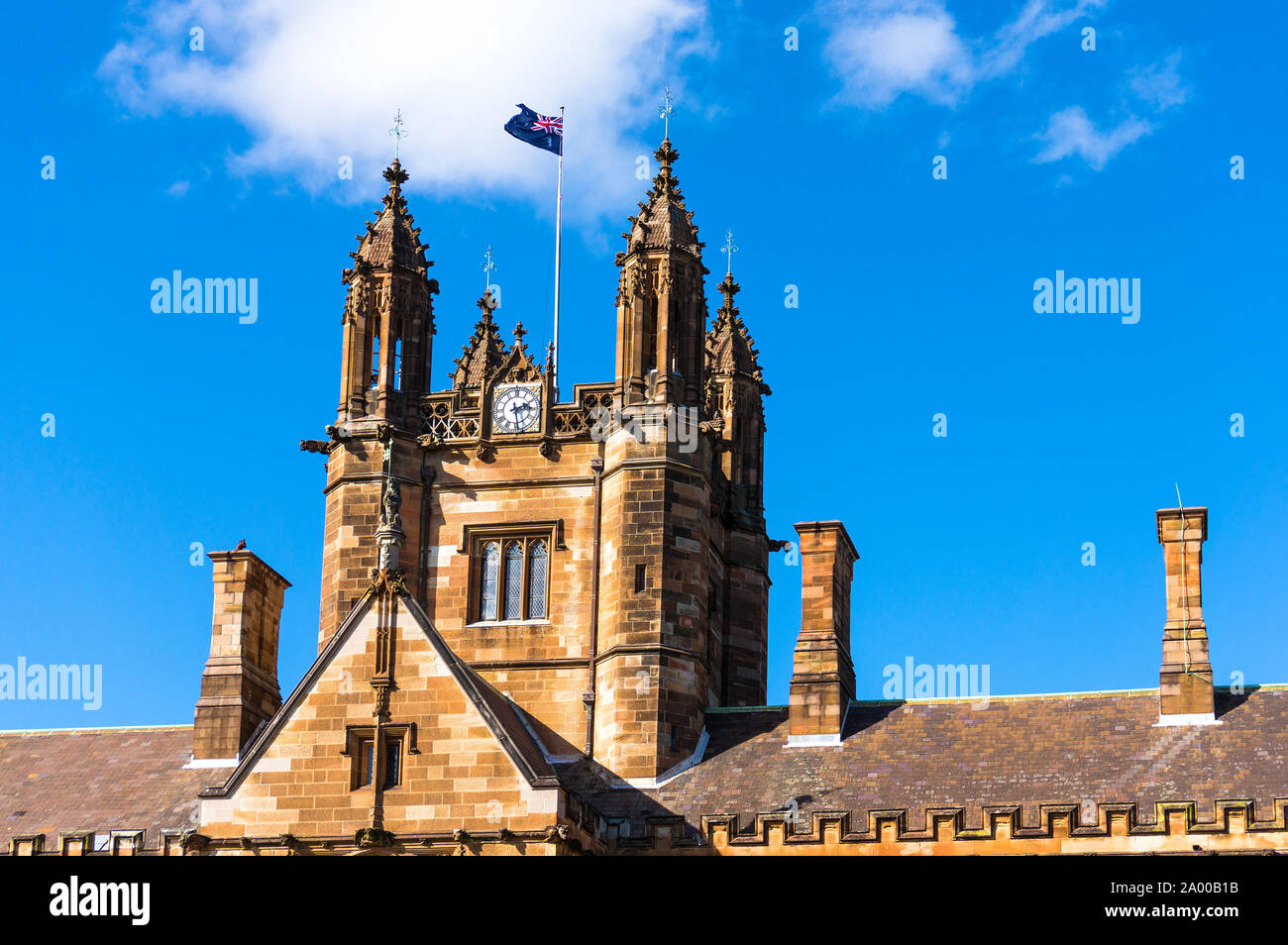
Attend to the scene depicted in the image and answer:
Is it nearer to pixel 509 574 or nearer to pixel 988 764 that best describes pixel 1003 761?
pixel 988 764

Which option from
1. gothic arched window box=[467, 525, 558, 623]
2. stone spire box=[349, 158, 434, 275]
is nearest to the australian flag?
stone spire box=[349, 158, 434, 275]

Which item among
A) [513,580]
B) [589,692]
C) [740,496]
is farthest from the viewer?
[740,496]

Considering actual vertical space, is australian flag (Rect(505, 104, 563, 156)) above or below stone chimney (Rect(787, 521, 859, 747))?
above

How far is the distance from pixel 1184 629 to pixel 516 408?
17004mm

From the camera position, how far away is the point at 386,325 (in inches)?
2425

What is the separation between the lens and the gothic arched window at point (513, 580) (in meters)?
59.4

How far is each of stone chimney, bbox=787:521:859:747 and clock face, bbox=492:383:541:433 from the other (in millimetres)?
7160

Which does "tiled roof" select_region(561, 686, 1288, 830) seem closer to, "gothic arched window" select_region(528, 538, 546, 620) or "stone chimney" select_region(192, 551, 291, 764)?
"gothic arched window" select_region(528, 538, 546, 620)

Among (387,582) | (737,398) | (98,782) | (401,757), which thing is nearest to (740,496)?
(737,398)

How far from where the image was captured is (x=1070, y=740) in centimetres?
5459

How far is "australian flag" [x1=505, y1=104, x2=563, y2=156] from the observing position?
6538 centimetres

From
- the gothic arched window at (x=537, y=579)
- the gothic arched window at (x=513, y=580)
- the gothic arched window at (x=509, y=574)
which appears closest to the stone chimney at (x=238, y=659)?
the gothic arched window at (x=509, y=574)

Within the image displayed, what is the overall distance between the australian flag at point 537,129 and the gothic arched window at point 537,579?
11.9 metres
